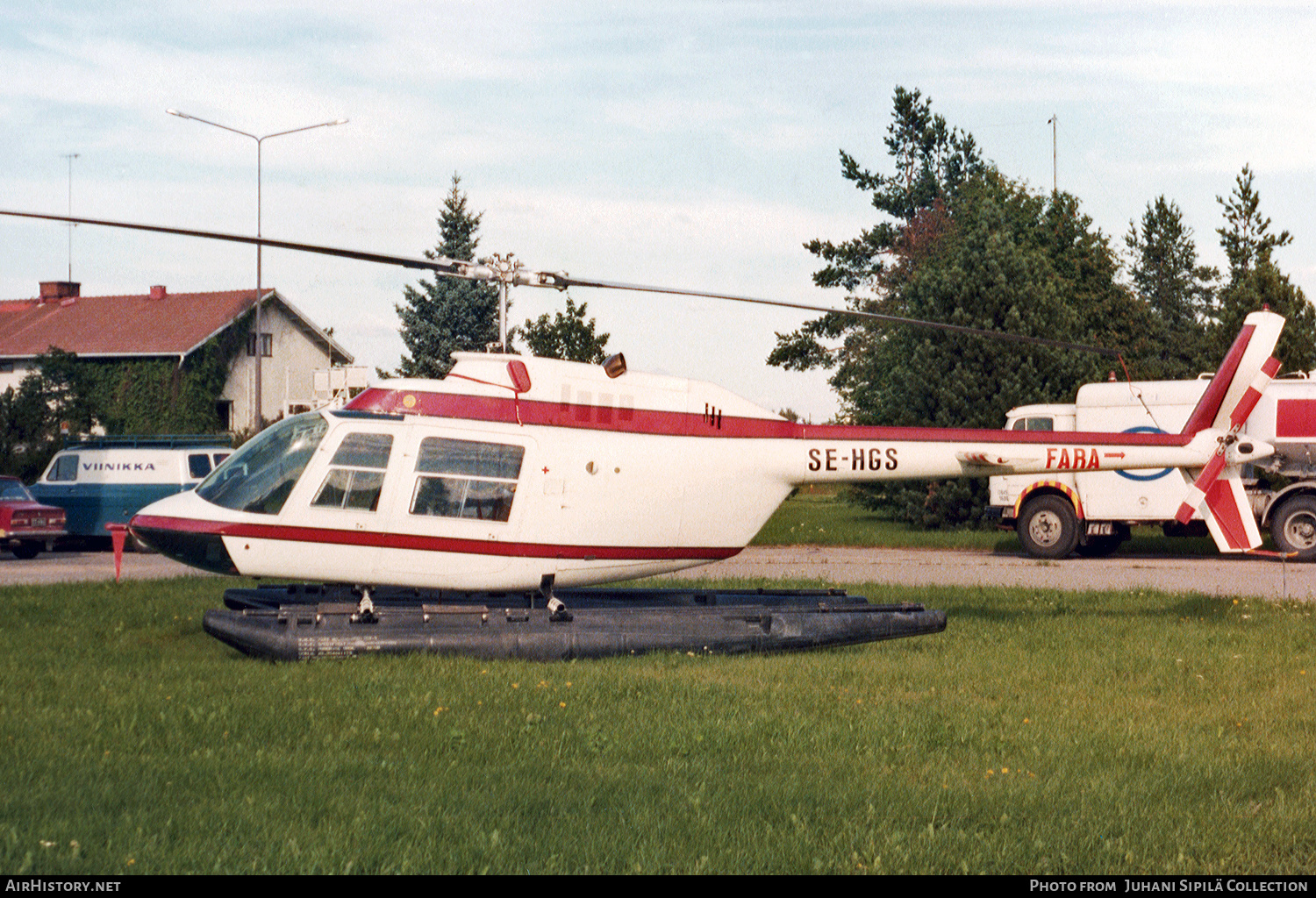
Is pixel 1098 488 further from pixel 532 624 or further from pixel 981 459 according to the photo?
pixel 532 624

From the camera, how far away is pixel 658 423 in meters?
11.9

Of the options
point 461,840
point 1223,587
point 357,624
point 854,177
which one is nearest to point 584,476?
point 357,624

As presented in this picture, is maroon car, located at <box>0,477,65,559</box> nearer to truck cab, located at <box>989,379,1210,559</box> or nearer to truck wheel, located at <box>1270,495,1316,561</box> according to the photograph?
truck cab, located at <box>989,379,1210,559</box>

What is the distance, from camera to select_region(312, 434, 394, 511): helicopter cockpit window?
11.2 meters

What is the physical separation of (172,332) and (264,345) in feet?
14.4

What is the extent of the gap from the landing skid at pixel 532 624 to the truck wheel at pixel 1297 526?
43.2 feet

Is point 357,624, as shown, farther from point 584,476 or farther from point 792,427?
point 792,427

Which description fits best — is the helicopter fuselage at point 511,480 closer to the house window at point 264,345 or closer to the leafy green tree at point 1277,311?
the leafy green tree at point 1277,311

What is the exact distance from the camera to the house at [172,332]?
5094cm

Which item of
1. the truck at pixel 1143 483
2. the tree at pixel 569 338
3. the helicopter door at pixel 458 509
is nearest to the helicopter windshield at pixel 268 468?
the helicopter door at pixel 458 509

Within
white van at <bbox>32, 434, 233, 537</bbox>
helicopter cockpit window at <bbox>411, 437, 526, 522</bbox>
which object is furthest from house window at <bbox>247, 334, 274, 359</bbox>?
helicopter cockpit window at <bbox>411, 437, 526, 522</bbox>

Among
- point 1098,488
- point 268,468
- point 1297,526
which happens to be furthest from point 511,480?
point 1297,526

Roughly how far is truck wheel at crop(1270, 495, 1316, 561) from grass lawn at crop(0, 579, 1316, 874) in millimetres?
11314

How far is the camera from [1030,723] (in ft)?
28.6
